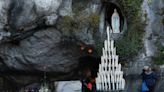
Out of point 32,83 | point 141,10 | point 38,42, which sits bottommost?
point 32,83

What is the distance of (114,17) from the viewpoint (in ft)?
39.0

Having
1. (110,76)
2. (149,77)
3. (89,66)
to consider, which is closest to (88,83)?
(89,66)

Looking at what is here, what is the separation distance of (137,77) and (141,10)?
191 cm

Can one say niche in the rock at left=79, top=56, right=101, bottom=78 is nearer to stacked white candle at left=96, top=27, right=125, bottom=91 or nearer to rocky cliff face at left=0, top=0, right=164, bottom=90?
rocky cliff face at left=0, top=0, right=164, bottom=90

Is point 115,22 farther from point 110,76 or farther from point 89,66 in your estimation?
point 110,76

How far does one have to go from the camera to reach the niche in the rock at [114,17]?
11883 millimetres

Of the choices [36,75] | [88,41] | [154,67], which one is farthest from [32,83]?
[154,67]

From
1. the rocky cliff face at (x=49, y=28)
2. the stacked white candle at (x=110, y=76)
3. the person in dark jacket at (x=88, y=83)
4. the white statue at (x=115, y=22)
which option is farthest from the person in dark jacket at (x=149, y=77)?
the person in dark jacket at (x=88, y=83)

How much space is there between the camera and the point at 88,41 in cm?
1167

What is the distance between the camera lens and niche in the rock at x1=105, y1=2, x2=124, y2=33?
468 inches

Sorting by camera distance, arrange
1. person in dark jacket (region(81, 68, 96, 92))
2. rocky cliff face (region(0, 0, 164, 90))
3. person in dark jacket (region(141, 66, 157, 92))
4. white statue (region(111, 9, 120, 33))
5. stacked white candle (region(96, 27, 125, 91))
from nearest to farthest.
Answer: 1. stacked white candle (region(96, 27, 125, 91))
2. person in dark jacket (region(141, 66, 157, 92))
3. rocky cliff face (region(0, 0, 164, 90))
4. white statue (region(111, 9, 120, 33))
5. person in dark jacket (region(81, 68, 96, 92))

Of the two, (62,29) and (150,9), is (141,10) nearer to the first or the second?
(150,9)

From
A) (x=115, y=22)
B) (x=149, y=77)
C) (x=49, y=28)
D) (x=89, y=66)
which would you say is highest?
(x=115, y=22)

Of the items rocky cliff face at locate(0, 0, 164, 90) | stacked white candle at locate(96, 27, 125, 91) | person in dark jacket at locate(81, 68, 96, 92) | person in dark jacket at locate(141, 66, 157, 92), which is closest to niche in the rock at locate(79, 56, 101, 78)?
person in dark jacket at locate(81, 68, 96, 92)
